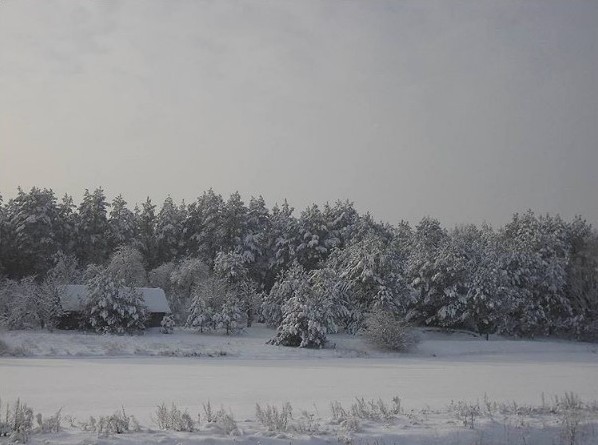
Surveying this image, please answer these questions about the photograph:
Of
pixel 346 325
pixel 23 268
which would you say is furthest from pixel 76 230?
pixel 346 325

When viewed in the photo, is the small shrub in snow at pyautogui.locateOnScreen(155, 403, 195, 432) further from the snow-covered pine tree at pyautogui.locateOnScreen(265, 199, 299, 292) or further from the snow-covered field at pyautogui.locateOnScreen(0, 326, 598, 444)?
the snow-covered pine tree at pyautogui.locateOnScreen(265, 199, 299, 292)

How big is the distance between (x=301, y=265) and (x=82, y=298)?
72.3 ft

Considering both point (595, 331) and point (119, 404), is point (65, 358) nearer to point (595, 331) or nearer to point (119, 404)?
point (119, 404)

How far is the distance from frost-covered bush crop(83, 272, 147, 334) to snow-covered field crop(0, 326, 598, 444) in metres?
1.73

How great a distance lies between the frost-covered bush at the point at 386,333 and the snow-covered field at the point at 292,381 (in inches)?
40.0

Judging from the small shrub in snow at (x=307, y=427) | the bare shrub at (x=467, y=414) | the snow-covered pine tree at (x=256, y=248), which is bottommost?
the small shrub in snow at (x=307, y=427)

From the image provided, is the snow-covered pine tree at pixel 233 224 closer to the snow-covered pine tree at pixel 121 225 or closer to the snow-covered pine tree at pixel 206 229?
the snow-covered pine tree at pixel 206 229

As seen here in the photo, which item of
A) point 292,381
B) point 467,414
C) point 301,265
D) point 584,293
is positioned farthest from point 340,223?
point 467,414

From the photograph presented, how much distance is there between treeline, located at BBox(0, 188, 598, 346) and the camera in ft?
158

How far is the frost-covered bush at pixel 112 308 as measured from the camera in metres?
43.4

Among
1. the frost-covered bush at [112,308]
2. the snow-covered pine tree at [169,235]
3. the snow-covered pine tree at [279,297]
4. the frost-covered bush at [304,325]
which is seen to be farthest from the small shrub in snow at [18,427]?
the snow-covered pine tree at [169,235]

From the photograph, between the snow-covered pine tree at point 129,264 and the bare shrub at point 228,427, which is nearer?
the bare shrub at point 228,427

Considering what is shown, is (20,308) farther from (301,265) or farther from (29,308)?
(301,265)

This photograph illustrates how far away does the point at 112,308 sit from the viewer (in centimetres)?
4359
